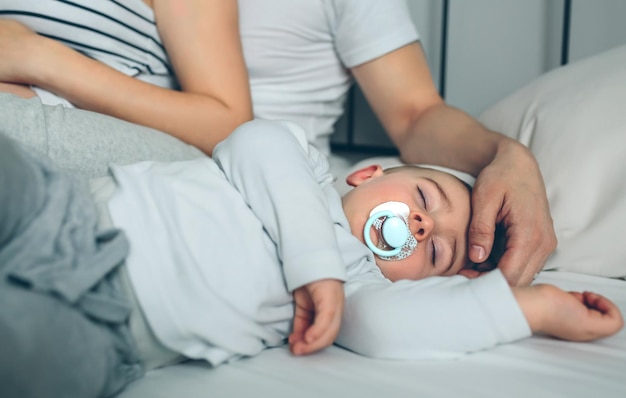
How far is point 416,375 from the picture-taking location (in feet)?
2.40

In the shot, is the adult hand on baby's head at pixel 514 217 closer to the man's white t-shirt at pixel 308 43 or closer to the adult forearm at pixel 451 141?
the adult forearm at pixel 451 141

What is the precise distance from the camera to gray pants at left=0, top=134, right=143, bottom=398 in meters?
0.59

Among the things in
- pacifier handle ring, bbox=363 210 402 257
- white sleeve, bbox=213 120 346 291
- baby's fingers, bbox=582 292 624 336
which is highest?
white sleeve, bbox=213 120 346 291

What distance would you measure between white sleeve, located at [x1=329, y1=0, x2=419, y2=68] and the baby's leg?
0.53m

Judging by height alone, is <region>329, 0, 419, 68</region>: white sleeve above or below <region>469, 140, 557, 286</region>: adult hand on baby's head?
above

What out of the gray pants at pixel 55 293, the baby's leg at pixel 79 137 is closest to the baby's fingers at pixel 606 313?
the gray pants at pixel 55 293

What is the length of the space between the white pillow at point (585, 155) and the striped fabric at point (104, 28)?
30.3 inches

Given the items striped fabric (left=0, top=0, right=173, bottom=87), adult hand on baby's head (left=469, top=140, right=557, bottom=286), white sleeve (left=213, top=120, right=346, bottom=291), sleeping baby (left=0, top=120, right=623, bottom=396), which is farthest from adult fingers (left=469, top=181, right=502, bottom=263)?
striped fabric (left=0, top=0, right=173, bottom=87)

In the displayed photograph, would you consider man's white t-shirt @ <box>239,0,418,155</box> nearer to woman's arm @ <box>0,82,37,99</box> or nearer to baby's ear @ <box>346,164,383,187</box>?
baby's ear @ <box>346,164,383,187</box>

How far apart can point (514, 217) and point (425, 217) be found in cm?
14

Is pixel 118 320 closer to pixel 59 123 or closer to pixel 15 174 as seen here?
pixel 15 174

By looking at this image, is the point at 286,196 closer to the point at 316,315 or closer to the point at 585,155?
the point at 316,315

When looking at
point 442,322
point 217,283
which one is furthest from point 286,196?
point 442,322

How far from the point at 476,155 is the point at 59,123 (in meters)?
0.75
